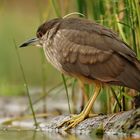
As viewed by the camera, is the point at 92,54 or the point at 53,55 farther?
the point at 53,55

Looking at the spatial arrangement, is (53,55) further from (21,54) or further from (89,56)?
(21,54)

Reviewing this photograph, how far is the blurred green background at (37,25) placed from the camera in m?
9.25

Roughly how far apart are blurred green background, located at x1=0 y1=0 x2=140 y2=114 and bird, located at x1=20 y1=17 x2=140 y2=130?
39 cm

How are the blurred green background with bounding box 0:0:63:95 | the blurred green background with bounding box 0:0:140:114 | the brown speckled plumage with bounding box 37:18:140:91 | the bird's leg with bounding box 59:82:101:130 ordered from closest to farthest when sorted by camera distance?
1. the brown speckled plumage with bounding box 37:18:140:91
2. the bird's leg with bounding box 59:82:101:130
3. the blurred green background with bounding box 0:0:140:114
4. the blurred green background with bounding box 0:0:63:95

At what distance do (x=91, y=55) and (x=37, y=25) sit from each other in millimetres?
8250

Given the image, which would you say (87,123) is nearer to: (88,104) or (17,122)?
(88,104)

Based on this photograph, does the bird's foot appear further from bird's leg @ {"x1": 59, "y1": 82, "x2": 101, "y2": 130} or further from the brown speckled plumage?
the brown speckled plumage

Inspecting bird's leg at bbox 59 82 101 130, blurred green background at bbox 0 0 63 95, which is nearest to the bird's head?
blurred green background at bbox 0 0 63 95

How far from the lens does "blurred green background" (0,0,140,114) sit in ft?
30.3

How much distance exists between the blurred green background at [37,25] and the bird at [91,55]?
394 millimetres

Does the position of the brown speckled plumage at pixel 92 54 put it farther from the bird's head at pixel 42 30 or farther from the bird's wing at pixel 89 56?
the bird's head at pixel 42 30

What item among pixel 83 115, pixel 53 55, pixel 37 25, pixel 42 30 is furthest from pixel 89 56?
pixel 37 25

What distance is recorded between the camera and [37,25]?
16891mm

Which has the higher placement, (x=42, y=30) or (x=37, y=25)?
(x=42, y=30)
